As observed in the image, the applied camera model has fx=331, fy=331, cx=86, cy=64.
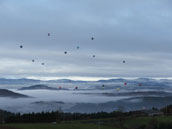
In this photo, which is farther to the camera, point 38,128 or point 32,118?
point 32,118

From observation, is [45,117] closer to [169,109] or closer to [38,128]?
[38,128]

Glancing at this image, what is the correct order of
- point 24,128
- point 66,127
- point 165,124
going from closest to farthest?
point 24,128
point 66,127
point 165,124

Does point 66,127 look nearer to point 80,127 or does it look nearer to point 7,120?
point 80,127

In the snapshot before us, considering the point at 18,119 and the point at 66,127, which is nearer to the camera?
the point at 66,127

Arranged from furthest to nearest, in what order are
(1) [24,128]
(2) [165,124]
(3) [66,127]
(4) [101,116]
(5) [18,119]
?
(4) [101,116] → (5) [18,119] → (2) [165,124] → (3) [66,127] → (1) [24,128]

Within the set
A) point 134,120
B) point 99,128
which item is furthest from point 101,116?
point 99,128

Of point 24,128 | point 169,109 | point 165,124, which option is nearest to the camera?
point 24,128

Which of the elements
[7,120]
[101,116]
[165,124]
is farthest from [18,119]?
[165,124]

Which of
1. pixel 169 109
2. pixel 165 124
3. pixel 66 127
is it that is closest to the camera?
pixel 66 127
